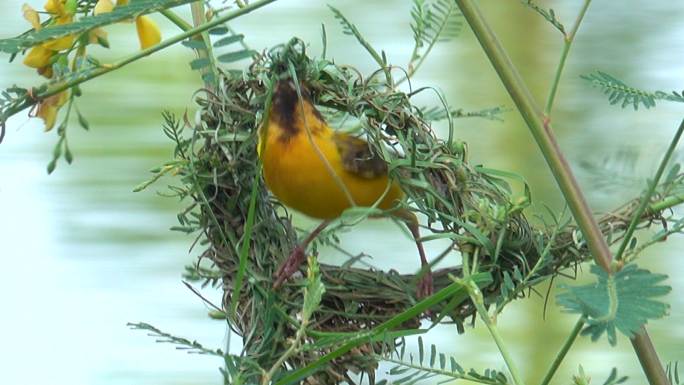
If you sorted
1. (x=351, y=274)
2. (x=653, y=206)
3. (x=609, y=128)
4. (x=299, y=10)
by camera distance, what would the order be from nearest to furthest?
(x=653, y=206), (x=351, y=274), (x=609, y=128), (x=299, y=10)

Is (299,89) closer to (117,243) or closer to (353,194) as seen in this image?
(353,194)

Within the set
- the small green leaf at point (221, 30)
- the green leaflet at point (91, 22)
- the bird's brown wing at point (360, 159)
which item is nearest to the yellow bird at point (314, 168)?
the bird's brown wing at point (360, 159)

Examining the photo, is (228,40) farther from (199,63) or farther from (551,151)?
(551,151)

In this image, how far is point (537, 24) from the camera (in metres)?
1.64

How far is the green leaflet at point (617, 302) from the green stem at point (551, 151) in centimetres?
10

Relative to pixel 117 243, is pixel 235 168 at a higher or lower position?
higher

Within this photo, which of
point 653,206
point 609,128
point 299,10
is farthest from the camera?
point 299,10

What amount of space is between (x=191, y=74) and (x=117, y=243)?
10.8 inches

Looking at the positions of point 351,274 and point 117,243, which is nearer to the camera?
point 351,274

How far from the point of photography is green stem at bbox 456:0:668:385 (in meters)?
0.65

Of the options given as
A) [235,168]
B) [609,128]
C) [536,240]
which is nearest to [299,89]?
[235,168]

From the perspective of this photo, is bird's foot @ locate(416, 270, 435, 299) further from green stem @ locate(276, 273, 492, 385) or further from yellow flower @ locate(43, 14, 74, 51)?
yellow flower @ locate(43, 14, 74, 51)

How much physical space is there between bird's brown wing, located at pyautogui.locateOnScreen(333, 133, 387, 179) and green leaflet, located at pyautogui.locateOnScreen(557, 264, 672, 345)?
0.33 metres

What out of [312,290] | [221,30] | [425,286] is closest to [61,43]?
[221,30]
